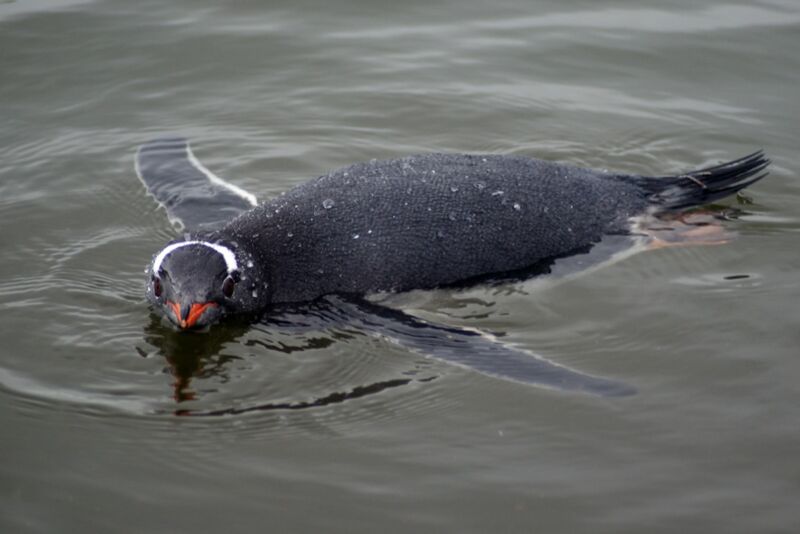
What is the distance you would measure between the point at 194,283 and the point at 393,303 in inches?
40.1

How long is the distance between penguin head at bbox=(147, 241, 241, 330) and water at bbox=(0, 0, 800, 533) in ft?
0.61

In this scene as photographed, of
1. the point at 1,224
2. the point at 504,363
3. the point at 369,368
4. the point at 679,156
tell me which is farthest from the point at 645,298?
the point at 1,224

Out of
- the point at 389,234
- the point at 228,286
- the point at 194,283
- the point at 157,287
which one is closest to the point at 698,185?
the point at 389,234

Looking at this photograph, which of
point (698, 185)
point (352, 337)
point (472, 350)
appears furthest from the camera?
point (698, 185)

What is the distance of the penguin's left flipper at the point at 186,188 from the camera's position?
666cm

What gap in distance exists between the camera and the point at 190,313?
546 cm

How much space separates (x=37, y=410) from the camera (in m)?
5.03

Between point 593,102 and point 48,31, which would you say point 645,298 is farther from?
point 48,31

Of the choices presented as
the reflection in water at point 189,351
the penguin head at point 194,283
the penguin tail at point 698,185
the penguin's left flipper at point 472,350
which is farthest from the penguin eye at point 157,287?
the penguin tail at point 698,185

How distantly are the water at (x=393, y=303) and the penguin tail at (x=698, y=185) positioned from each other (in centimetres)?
26

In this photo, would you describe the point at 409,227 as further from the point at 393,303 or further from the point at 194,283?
the point at 194,283

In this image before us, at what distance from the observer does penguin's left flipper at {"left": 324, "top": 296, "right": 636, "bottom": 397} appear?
5.08 m

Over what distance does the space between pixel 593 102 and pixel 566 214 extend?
272cm

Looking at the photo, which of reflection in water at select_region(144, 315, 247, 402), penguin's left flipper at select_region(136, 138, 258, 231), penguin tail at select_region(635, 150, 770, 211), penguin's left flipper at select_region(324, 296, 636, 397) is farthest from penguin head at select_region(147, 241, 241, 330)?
penguin tail at select_region(635, 150, 770, 211)
